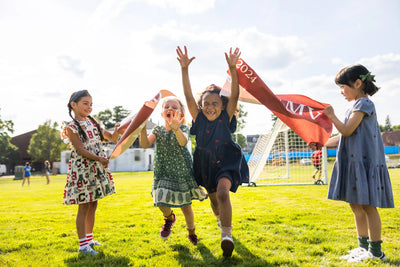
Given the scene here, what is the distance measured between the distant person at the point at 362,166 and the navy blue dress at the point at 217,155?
3.45ft

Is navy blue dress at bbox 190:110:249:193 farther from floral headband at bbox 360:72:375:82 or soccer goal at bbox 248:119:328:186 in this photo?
soccer goal at bbox 248:119:328:186

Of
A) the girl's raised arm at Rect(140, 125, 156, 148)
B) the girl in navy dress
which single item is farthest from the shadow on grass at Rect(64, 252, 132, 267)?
the girl's raised arm at Rect(140, 125, 156, 148)

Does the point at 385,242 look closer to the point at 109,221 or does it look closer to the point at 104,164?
the point at 104,164

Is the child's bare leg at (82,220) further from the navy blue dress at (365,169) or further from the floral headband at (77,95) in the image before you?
the navy blue dress at (365,169)

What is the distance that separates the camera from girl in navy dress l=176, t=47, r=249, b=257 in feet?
11.6

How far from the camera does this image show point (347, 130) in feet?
10.3

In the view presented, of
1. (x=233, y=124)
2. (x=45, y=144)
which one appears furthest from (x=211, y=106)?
(x=45, y=144)

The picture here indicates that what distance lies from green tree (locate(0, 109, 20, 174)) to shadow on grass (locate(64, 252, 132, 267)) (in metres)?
57.1

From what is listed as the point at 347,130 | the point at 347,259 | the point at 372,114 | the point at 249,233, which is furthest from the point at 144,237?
the point at 372,114

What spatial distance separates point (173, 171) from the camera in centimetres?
391

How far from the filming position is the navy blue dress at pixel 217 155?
138 inches

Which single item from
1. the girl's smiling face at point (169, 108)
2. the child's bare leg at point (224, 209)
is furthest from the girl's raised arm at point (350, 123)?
the girl's smiling face at point (169, 108)

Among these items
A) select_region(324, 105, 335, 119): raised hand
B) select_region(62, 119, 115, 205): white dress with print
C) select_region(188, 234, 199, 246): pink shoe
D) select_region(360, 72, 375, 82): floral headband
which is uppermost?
Result: select_region(360, 72, 375, 82): floral headband

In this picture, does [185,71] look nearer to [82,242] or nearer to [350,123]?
[350,123]
